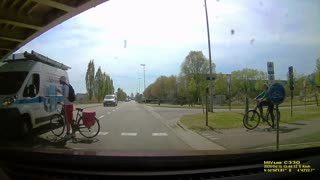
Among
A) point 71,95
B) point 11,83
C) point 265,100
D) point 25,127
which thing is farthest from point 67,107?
point 265,100

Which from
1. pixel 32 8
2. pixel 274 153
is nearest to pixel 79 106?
pixel 274 153

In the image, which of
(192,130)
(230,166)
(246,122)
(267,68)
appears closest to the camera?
(230,166)

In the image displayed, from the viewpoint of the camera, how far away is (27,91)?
9.23 metres

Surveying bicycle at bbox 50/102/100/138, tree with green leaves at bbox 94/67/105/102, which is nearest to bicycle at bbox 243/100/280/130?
tree with green leaves at bbox 94/67/105/102

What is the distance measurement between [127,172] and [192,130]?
38.1ft

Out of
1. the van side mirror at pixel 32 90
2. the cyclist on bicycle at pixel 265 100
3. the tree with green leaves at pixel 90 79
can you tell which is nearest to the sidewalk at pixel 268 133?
the cyclist on bicycle at pixel 265 100

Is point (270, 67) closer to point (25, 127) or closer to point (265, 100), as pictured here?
point (265, 100)

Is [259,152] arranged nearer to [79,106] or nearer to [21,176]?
[21,176]

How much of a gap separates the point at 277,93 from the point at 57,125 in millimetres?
5162

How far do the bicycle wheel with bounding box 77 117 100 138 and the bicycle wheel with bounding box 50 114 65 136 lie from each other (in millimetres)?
349

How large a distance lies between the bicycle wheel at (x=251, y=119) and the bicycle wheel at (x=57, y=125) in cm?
502

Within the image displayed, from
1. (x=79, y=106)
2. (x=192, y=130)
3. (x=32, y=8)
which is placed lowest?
(x=192, y=130)

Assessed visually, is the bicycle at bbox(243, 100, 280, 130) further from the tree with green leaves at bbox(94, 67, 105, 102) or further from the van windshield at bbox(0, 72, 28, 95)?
the van windshield at bbox(0, 72, 28, 95)

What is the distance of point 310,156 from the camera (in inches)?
228
